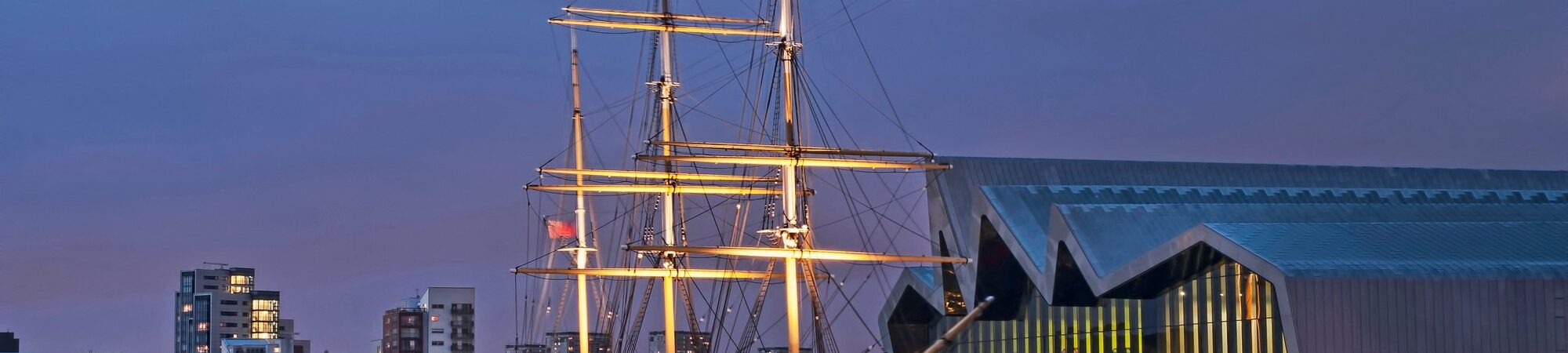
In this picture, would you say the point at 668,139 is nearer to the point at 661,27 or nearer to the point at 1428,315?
the point at 661,27

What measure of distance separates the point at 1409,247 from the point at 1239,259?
18.0 ft

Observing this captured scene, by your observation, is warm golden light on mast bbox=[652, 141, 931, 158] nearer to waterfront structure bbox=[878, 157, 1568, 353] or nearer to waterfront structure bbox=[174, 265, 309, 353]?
waterfront structure bbox=[878, 157, 1568, 353]

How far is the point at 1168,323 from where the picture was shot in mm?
56594

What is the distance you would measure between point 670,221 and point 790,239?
61.9ft

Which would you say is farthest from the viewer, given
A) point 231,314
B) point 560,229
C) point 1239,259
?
point 231,314

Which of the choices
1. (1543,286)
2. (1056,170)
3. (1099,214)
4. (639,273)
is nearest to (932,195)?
(1056,170)

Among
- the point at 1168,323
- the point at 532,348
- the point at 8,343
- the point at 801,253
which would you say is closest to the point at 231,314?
the point at 8,343

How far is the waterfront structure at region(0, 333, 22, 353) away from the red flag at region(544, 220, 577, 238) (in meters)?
110

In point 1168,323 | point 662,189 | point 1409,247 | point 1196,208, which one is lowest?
point 1168,323

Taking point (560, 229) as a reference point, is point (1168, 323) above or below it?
below

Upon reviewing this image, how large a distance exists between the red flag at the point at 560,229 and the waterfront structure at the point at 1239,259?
16476 millimetres

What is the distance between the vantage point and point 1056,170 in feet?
237

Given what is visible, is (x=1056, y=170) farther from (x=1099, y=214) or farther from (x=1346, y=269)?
(x=1346, y=269)

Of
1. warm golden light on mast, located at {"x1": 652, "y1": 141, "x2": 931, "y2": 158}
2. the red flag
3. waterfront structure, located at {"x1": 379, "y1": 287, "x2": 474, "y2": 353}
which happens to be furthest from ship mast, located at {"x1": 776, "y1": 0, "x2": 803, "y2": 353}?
waterfront structure, located at {"x1": 379, "y1": 287, "x2": 474, "y2": 353}
